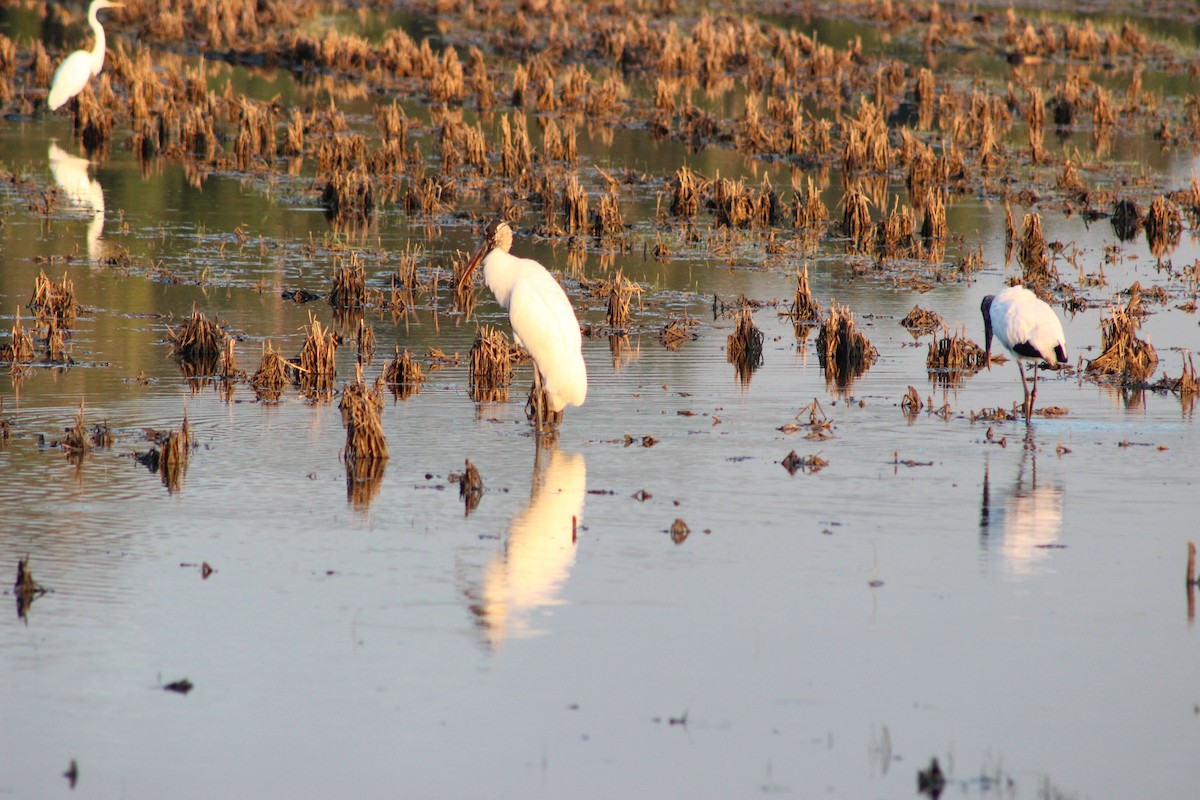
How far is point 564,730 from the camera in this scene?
20.8 ft

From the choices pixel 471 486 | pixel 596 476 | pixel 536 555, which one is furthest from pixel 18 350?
pixel 536 555

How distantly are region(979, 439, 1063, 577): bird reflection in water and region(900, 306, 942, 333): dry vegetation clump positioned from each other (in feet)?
15.4

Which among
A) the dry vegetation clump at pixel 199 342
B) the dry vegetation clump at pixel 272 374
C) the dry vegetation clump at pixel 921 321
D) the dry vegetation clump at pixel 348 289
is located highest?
the dry vegetation clump at pixel 348 289

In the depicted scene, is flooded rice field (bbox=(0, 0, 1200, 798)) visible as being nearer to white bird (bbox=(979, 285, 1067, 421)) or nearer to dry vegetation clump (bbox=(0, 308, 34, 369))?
dry vegetation clump (bbox=(0, 308, 34, 369))

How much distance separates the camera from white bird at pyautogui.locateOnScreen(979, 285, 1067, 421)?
11.3 metres

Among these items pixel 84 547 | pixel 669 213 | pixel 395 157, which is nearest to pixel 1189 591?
pixel 84 547

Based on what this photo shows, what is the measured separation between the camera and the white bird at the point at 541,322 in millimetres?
10977

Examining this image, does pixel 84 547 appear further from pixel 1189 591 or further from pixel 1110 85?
pixel 1110 85

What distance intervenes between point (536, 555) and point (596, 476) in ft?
5.31

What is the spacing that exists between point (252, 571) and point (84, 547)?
90 cm

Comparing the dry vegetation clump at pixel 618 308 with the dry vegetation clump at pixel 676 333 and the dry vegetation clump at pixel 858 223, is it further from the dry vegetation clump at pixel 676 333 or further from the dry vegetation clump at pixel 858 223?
the dry vegetation clump at pixel 858 223

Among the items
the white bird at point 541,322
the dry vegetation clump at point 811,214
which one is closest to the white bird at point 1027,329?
the white bird at point 541,322

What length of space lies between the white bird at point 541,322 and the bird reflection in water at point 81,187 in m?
6.49

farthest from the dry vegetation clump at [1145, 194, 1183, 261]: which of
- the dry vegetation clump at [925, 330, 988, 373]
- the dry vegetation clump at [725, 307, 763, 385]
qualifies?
the dry vegetation clump at [725, 307, 763, 385]
